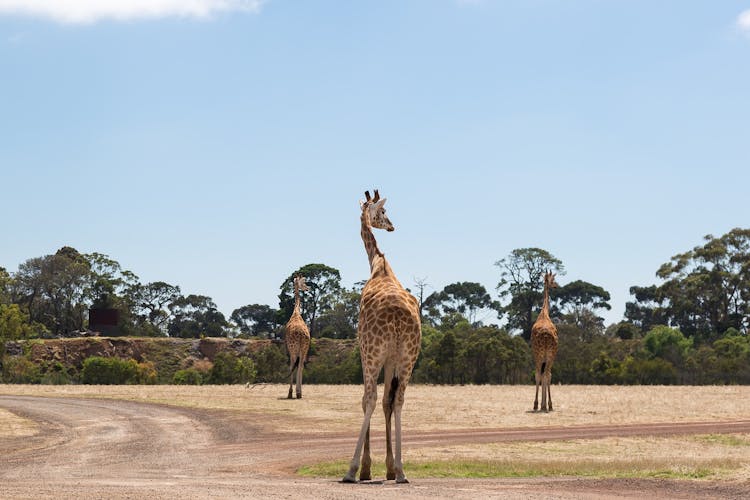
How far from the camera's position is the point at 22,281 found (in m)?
120

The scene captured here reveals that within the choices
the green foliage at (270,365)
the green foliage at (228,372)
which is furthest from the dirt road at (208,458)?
the green foliage at (270,365)

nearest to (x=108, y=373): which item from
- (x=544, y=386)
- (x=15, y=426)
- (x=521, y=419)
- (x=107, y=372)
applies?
(x=107, y=372)

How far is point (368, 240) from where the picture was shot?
62.3ft

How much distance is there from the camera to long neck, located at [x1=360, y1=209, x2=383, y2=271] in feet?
61.7

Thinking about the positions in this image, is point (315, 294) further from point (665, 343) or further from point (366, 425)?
point (366, 425)

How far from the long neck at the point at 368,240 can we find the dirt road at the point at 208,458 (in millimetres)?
4678

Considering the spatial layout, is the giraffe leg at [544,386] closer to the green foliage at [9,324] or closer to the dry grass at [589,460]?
the dry grass at [589,460]

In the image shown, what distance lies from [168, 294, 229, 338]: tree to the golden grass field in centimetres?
8210

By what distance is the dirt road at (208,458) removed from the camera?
13758 mm

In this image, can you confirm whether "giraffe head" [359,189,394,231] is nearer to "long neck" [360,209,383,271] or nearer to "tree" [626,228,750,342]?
"long neck" [360,209,383,271]

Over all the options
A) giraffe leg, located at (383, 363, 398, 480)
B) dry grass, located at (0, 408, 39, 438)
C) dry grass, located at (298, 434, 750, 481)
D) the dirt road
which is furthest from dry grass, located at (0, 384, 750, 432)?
giraffe leg, located at (383, 363, 398, 480)

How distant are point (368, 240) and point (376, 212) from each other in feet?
2.16

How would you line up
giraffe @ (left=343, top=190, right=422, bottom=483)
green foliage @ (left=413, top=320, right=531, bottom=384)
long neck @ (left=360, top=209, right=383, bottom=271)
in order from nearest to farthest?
giraffe @ (left=343, top=190, right=422, bottom=483), long neck @ (left=360, top=209, right=383, bottom=271), green foliage @ (left=413, top=320, right=531, bottom=384)

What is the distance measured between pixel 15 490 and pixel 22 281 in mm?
114923
